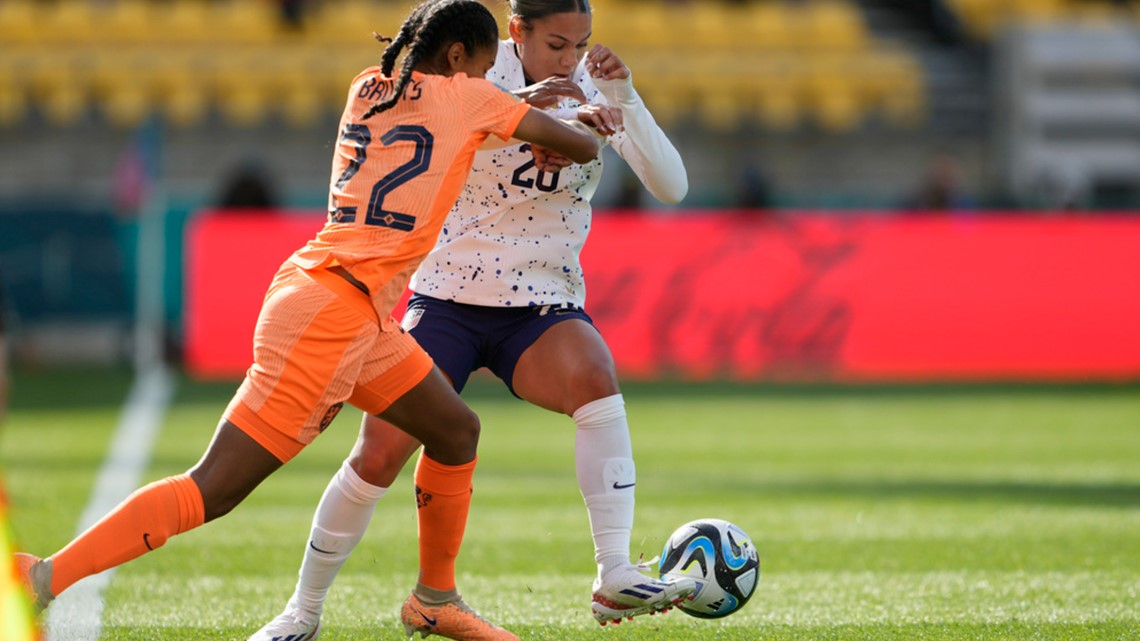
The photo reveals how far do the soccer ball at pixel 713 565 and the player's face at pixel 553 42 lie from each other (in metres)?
1.44

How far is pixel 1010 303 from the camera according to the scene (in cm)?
1464

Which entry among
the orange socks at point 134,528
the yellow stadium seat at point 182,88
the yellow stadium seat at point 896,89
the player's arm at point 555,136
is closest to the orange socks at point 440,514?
the orange socks at point 134,528

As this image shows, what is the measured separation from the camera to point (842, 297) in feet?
47.8

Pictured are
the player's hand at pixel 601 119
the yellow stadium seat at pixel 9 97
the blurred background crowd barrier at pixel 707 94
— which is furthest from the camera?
the blurred background crowd barrier at pixel 707 94

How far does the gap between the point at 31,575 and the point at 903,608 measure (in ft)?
8.89

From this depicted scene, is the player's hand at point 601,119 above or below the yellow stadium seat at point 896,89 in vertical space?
above

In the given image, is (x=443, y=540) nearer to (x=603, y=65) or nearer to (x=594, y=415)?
(x=594, y=415)

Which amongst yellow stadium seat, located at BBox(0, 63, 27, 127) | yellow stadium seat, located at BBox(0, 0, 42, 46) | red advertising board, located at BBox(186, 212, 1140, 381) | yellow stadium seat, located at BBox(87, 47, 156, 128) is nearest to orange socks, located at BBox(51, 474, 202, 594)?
red advertising board, located at BBox(186, 212, 1140, 381)

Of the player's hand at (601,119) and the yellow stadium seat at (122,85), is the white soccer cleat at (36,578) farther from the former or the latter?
the yellow stadium seat at (122,85)

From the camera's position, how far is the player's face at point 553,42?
460 centimetres

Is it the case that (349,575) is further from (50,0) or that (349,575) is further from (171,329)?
(50,0)

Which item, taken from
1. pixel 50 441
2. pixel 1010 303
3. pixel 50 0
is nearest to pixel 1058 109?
pixel 1010 303

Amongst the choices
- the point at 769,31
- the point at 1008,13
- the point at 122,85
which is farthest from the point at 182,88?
the point at 1008,13

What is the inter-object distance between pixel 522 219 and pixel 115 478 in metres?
4.44
